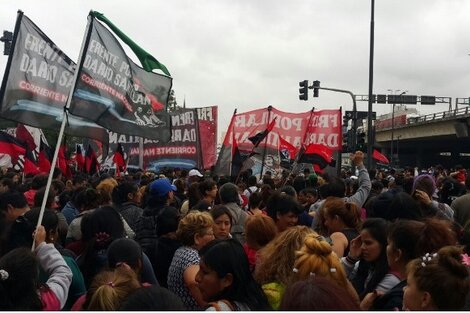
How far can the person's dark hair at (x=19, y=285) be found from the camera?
2.82m

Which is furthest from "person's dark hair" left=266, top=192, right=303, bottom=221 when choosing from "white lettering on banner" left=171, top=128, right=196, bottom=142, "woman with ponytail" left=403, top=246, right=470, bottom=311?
"white lettering on banner" left=171, top=128, right=196, bottom=142

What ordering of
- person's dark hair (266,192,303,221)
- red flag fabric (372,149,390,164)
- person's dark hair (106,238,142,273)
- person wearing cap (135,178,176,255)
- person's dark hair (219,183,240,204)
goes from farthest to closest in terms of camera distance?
red flag fabric (372,149,390,164) < person's dark hair (219,183,240,204) < person's dark hair (266,192,303,221) < person wearing cap (135,178,176,255) < person's dark hair (106,238,142,273)

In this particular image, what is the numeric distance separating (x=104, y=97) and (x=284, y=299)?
12.6ft

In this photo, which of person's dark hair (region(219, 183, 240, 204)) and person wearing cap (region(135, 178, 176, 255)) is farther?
person's dark hair (region(219, 183, 240, 204))

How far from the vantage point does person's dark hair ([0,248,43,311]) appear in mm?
2820

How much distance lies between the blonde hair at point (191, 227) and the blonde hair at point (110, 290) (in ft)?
3.41

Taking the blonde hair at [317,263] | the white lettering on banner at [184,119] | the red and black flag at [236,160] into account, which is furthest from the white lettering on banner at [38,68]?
the white lettering on banner at [184,119]

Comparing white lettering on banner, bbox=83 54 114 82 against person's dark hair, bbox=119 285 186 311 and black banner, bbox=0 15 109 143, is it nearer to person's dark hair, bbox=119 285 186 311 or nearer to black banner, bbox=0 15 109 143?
black banner, bbox=0 15 109 143

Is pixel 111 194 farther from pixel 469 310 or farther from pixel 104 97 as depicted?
pixel 469 310

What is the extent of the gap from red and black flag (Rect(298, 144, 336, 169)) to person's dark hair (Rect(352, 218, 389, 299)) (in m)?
8.72

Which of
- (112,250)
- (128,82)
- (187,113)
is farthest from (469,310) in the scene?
(187,113)

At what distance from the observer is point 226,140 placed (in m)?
13.1

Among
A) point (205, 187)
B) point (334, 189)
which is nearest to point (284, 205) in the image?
point (334, 189)

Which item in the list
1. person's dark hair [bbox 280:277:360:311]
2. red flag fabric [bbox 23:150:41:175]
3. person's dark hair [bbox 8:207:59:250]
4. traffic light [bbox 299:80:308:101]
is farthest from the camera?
traffic light [bbox 299:80:308:101]
